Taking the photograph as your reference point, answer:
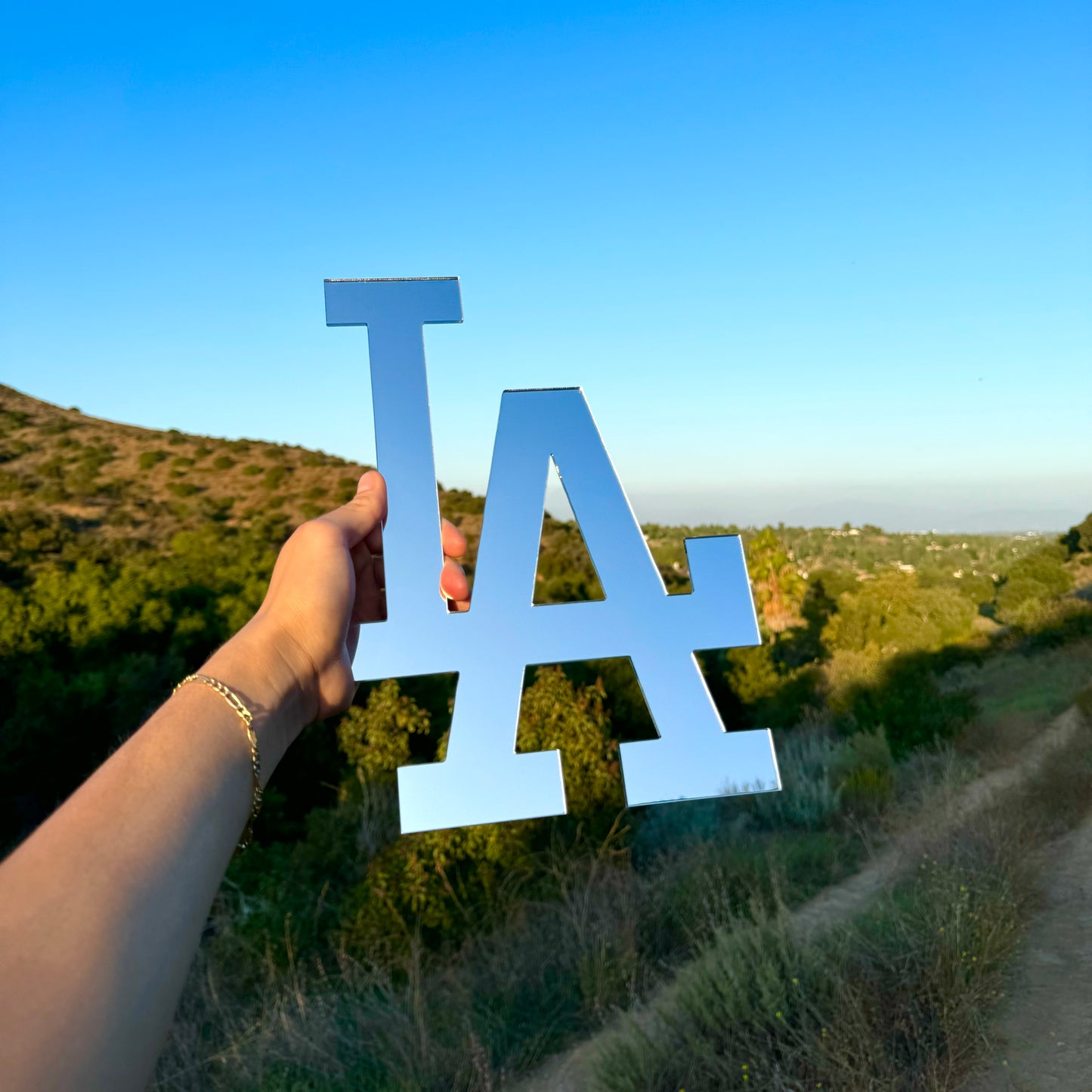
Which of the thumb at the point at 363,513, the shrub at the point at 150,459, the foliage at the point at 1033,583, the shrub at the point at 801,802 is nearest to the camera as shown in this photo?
the thumb at the point at 363,513

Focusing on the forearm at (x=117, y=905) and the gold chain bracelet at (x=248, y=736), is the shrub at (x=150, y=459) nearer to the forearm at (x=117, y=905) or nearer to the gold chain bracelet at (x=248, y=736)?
the gold chain bracelet at (x=248, y=736)

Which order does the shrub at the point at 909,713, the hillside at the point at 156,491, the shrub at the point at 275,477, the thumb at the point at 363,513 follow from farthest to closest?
the shrub at the point at 275,477 < the hillside at the point at 156,491 < the shrub at the point at 909,713 < the thumb at the point at 363,513

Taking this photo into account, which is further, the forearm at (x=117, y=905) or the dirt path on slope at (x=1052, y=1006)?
the dirt path on slope at (x=1052, y=1006)

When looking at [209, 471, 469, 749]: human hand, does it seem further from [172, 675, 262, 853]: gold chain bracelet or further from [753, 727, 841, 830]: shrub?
[753, 727, 841, 830]: shrub

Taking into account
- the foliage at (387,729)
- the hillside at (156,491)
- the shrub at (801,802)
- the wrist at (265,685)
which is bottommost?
the shrub at (801,802)

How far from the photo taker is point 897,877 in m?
8.03

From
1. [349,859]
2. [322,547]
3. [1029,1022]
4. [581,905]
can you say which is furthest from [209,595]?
[322,547]

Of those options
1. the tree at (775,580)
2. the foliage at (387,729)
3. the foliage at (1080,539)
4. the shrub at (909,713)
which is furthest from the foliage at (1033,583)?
the foliage at (387,729)

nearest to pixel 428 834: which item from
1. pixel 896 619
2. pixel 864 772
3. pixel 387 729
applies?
pixel 387 729

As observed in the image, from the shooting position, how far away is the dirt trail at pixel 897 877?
593cm

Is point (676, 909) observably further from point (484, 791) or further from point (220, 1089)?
point (484, 791)

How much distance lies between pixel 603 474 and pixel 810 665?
22.3m

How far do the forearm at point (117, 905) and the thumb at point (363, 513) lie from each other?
629 millimetres

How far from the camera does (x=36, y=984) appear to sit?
925 millimetres
